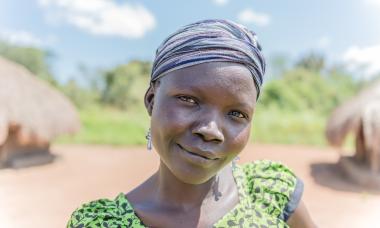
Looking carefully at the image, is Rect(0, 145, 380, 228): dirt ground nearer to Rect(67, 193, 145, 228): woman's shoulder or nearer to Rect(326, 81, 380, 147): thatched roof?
Rect(326, 81, 380, 147): thatched roof

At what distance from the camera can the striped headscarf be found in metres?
0.95

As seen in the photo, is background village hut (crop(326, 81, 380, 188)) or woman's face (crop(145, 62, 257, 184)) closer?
woman's face (crop(145, 62, 257, 184))

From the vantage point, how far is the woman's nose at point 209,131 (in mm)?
899

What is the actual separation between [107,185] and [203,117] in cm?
643

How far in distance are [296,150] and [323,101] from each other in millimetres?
8777

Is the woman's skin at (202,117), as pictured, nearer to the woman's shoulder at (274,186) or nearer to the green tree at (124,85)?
the woman's shoulder at (274,186)

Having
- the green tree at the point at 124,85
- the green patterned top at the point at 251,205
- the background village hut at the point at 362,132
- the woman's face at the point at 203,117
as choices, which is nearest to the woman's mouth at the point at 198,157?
A: the woman's face at the point at 203,117

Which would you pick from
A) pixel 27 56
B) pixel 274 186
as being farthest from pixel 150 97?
pixel 27 56

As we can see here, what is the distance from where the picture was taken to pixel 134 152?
408 inches

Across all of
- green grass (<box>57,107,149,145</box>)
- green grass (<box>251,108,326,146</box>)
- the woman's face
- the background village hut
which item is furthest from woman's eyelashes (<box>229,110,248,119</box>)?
green grass (<box>251,108,326,146</box>)

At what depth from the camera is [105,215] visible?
102 cm

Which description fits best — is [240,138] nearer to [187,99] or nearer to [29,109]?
[187,99]

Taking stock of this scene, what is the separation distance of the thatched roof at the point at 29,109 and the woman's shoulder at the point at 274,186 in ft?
22.1

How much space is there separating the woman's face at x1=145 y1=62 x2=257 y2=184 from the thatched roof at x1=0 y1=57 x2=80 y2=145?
690 cm
